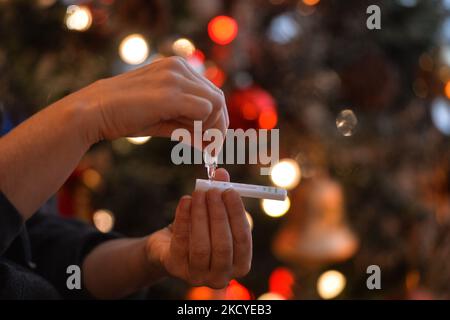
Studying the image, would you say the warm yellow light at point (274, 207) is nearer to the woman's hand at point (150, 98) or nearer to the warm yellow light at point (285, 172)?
the warm yellow light at point (285, 172)

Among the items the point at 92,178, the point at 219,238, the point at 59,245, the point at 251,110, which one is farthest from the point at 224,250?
the point at 92,178

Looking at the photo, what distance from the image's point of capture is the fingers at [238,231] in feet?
1.84

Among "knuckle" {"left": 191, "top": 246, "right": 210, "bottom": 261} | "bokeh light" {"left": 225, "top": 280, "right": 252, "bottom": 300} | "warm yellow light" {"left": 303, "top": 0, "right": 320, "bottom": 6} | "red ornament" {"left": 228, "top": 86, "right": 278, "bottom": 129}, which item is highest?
"warm yellow light" {"left": 303, "top": 0, "right": 320, "bottom": 6}

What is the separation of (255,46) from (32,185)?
863mm

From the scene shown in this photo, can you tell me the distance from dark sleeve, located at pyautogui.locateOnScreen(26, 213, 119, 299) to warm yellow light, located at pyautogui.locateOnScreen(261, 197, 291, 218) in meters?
0.52

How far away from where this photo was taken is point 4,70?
3.75 feet


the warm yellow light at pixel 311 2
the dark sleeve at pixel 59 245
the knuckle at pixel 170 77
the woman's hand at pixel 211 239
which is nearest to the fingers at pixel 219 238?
the woman's hand at pixel 211 239

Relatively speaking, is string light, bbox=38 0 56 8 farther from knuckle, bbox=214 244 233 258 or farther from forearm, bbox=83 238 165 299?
knuckle, bbox=214 244 233 258

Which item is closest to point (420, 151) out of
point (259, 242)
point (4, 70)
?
point (259, 242)

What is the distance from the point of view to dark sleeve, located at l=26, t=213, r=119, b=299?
0.77m

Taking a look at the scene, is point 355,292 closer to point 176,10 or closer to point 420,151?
point 420,151

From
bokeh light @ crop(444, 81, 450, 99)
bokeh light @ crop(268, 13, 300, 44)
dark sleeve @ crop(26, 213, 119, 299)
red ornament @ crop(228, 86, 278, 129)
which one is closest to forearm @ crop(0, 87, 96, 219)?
dark sleeve @ crop(26, 213, 119, 299)

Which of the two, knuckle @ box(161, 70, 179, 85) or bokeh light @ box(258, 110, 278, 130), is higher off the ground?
knuckle @ box(161, 70, 179, 85)

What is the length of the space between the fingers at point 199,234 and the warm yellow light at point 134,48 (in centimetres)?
65
